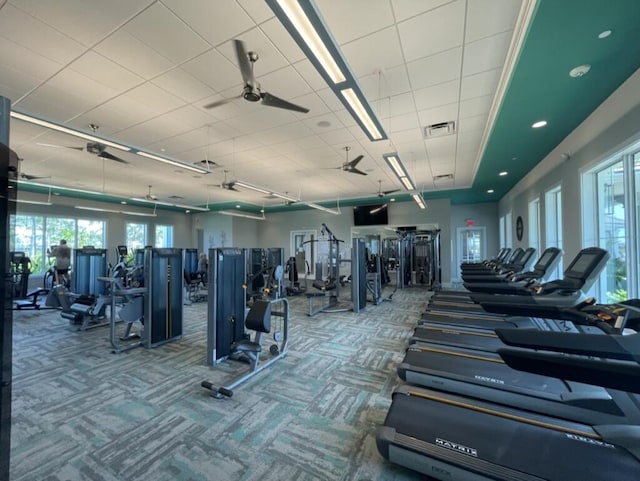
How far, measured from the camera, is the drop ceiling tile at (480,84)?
3.11 meters

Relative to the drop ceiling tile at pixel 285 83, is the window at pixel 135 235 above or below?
below

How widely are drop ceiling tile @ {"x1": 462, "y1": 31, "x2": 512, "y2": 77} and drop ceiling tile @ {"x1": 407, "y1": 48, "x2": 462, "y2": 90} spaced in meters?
0.09

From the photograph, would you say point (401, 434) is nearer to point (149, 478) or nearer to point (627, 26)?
point (149, 478)

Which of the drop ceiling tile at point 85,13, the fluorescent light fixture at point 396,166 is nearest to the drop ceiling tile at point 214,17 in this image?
the drop ceiling tile at point 85,13

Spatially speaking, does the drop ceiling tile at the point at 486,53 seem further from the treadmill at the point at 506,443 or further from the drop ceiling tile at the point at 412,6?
the treadmill at the point at 506,443

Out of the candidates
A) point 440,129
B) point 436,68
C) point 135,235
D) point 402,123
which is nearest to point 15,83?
point 436,68

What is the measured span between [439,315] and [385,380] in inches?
82.7

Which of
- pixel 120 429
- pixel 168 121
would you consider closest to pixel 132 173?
pixel 168 121

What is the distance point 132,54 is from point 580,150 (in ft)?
19.3

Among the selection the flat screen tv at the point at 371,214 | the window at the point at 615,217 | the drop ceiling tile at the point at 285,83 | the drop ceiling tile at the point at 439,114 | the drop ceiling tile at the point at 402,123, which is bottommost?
the window at the point at 615,217

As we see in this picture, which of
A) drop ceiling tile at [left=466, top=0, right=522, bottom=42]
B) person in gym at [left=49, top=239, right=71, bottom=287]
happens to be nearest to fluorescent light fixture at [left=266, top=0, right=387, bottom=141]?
drop ceiling tile at [left=466, top=0, right=522, bottom=42]

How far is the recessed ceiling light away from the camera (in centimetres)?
267

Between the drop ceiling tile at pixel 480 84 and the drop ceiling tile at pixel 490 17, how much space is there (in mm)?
681

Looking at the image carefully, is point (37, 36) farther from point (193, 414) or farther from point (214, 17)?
point (193, 414)
